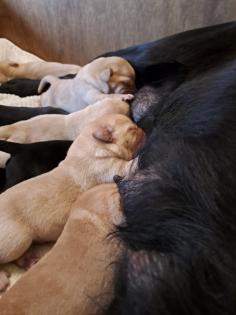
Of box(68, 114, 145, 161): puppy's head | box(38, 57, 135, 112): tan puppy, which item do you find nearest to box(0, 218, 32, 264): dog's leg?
box(68, 114, 145, 161): puppy's head

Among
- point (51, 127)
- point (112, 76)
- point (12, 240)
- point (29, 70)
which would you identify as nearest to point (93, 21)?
point (29, 70)

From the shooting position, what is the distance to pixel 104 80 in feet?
4.68

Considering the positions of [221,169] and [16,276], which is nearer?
[221,169]

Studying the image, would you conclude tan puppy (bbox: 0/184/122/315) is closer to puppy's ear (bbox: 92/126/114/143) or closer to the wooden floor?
puppy's ear (bbox: 92/126/114/143)

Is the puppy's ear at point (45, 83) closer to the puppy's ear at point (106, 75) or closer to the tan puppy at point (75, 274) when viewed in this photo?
the puppy's ear at point (106, 75)

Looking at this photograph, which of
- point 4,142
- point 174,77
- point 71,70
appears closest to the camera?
point 4,142

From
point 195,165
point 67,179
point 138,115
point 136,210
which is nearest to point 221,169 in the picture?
point 195,165

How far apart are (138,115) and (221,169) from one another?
47cm

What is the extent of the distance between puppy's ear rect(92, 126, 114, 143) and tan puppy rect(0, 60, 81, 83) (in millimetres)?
773

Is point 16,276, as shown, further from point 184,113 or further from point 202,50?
point 202,50

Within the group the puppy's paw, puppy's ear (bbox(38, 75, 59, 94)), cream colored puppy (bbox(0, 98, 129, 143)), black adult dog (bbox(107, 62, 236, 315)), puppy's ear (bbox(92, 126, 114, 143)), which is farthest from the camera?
puppy's ear (bbox(38, 75, 59, 94))

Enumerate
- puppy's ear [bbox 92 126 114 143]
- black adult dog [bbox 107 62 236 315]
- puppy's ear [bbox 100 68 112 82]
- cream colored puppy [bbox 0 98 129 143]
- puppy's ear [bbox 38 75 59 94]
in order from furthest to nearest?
1. puppy's ear [bbox 38 75 59 94]
2. puppy's ear [bbox 100 68 112 82]
3. cream colored puppy [bbox 0 98 129 143]
4. puppy's ear [bbox 92 126 114 143]
5. black adult dog [bbox 107 62 236 315]

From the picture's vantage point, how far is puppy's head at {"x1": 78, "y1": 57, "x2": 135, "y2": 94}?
1435mm

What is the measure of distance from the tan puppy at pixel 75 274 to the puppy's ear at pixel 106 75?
0.54 meters
